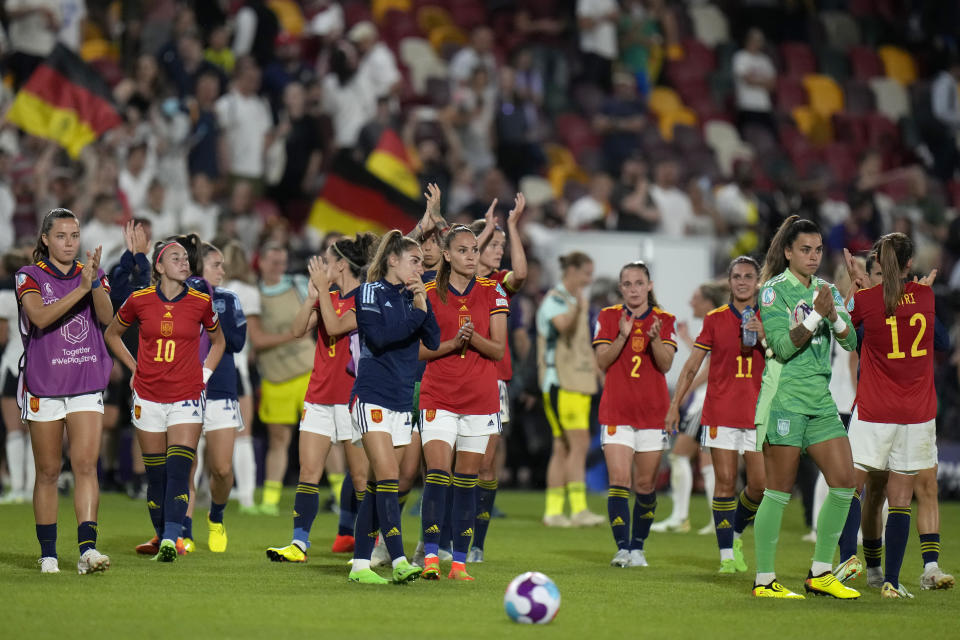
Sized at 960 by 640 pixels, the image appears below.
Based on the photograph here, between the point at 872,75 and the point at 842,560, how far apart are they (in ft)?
66.9

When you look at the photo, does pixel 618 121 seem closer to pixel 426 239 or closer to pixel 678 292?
pixel 678 292

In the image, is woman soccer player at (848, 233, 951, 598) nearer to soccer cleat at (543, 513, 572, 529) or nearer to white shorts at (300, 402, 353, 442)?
white shorts at (300, 402, 353, 442)

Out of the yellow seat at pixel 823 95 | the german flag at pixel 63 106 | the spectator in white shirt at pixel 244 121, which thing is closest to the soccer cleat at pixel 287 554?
the german flag at pixel 63 106

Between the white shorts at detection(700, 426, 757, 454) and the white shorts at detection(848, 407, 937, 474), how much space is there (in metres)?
1.25

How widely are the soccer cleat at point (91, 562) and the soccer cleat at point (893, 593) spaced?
508 centimetres

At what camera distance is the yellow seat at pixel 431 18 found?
2412cm

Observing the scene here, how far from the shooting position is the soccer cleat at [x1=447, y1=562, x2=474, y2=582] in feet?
30.4

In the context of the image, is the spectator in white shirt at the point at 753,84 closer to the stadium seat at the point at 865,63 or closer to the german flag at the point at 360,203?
the stadium seat at the point at 865,63

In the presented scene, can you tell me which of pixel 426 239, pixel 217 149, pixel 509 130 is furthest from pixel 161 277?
pixel 509 130

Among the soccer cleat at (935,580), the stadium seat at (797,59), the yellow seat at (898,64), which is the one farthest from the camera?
the yellow seat at (898,64)

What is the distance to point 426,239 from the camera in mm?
10359

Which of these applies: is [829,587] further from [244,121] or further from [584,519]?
[244,121]

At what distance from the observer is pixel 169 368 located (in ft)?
31.9

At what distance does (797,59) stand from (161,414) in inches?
821
